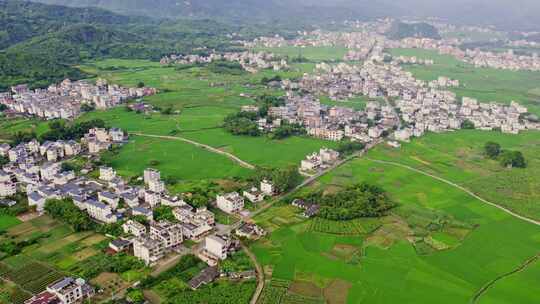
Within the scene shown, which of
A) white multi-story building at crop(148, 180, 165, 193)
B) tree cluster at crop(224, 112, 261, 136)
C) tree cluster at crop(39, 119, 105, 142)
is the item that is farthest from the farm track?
tree cluster at crop(39, 119, 105, 142)

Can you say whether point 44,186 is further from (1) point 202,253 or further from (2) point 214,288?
(2) point 214,288

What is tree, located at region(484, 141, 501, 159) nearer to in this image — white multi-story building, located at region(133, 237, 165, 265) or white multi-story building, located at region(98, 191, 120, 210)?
white multi-story building, located at region(133, 237, 165, 265)

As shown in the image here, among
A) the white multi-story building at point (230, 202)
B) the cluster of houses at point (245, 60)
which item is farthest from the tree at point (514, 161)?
the cluster of houses at point (245, 60)

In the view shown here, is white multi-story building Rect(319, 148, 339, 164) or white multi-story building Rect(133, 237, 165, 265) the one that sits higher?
white multi-story building Rect(319, 148, 339, 164)

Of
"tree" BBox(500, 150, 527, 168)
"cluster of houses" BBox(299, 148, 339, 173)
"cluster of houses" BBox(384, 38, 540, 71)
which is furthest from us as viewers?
"cluster of houses" BBox(384, 38, 540, 71)

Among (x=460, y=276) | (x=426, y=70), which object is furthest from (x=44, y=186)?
(x=426, y=70)

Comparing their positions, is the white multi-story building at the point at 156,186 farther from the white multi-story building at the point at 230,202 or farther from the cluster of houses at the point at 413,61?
the cluster of houses at the point at 413,61
